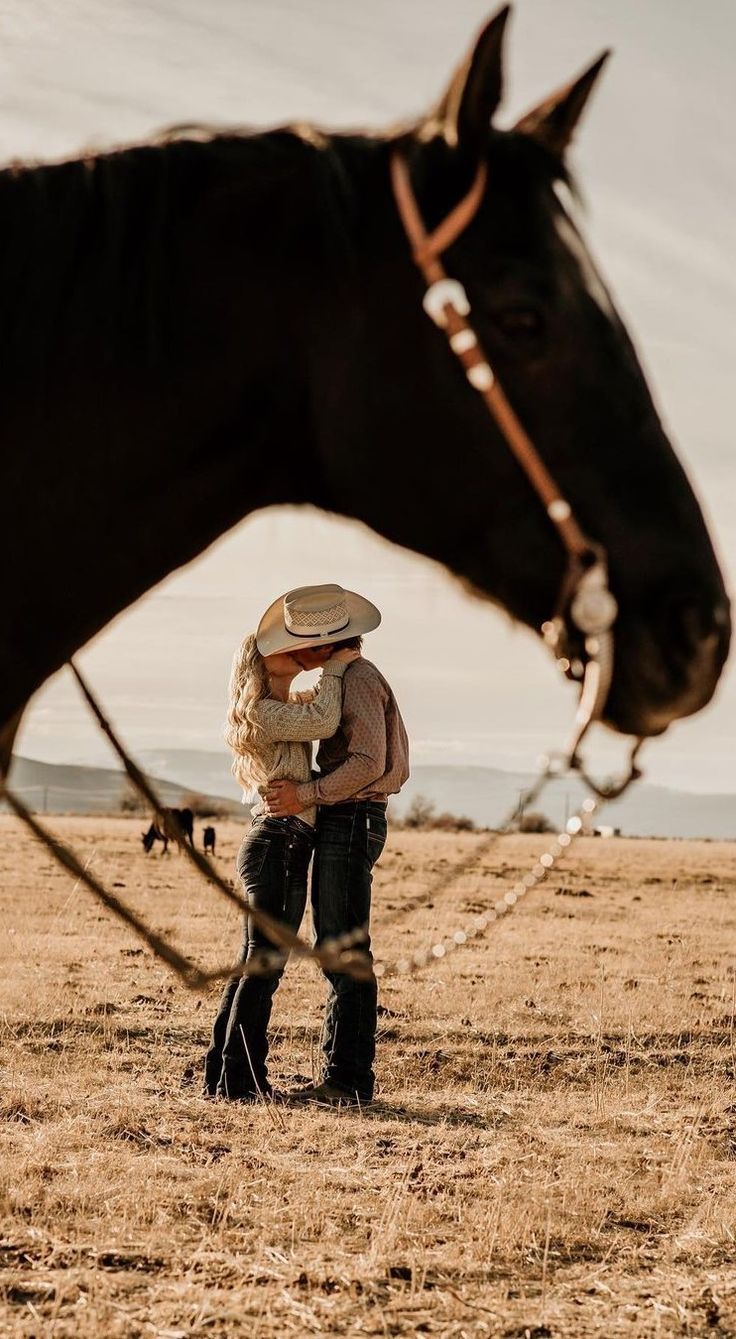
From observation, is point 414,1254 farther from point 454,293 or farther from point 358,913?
point 454,293

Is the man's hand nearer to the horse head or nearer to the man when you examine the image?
the man

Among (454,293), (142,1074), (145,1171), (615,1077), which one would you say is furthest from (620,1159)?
(454,293)

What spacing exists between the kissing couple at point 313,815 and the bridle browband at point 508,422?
14.2 ft

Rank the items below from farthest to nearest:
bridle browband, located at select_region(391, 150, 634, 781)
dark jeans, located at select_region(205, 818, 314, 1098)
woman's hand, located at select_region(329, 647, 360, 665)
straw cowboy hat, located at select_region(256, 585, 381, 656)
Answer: dark jeans, located at select_region(205, 818, 314, 1098) < woman's hand, located at select_region(329, 647, 360, 665) < straw cowboy hat, located at select_region(256, 585, 381, 656) < bridle browband, located at select_region(391, 150, 634, 781)

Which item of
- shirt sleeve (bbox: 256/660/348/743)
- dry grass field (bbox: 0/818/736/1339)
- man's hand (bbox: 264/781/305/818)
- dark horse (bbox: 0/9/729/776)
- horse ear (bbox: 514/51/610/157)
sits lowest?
dry grass field (bbox: 0/818/736/1339)

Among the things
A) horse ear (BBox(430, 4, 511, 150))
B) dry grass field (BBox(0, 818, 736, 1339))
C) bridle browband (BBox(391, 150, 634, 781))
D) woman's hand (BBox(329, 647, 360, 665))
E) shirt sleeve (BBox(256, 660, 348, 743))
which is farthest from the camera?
woman's hand (BBox(329, 647, 360, 665))

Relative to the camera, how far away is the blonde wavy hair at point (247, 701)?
23.0 feet

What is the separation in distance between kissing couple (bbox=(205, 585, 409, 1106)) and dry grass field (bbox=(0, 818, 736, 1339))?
1.12 feet

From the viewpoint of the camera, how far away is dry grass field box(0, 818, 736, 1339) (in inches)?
183

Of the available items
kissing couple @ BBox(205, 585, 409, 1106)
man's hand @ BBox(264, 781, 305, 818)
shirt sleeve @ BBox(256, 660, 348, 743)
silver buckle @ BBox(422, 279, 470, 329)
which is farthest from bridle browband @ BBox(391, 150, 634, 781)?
man's hand @ BBox(264, 781, 305, 818)

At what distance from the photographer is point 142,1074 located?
7.82 metres

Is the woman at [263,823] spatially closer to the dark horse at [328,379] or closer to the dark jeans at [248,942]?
the dark jeans at [248,942]

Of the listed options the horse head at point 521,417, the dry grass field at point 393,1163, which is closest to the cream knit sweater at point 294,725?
the dry grass field at point 393,1163

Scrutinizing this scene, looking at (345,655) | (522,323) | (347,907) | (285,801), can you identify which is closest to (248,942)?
(347,907)
